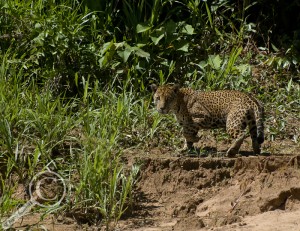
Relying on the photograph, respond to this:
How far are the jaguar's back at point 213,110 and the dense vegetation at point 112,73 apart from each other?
309 millimetres

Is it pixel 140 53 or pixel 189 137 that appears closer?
pixel 189 137

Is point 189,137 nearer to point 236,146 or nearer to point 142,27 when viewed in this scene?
point 236,146

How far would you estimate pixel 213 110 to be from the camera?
10570 millimetres

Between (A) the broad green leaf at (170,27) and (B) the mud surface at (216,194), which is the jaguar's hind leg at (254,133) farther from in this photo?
(A) the broad green leaf at (170,27)

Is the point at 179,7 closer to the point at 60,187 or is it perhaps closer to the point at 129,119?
the point at 129,119

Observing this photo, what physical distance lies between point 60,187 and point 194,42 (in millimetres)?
3957

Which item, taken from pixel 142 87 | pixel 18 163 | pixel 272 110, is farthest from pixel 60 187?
pixel 272 110

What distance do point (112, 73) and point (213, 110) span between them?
74.6 inches

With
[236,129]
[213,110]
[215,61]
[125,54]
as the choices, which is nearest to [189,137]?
[213,110]

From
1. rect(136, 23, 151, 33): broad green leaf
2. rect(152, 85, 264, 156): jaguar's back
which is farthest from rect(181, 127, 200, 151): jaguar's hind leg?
rect(136, 23, 151, 33): broad green leaf

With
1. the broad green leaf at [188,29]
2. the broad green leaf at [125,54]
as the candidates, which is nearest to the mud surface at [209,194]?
the broad green leaf at [125,54]

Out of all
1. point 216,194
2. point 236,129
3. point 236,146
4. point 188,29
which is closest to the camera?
point 216,194

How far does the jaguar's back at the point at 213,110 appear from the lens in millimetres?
10203

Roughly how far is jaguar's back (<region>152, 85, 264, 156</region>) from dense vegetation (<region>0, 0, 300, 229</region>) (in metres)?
0.31
